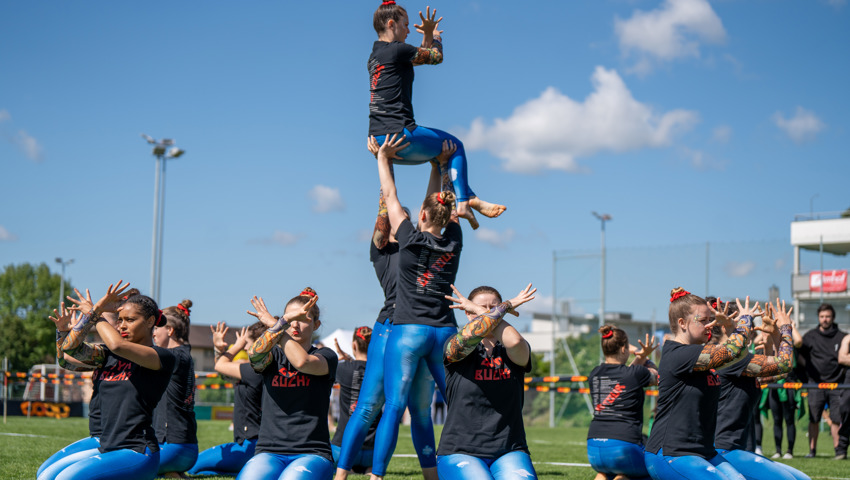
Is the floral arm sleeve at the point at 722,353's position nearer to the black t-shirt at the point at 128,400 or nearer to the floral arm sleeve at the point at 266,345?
the floral arm sleeve at the point at 266,345

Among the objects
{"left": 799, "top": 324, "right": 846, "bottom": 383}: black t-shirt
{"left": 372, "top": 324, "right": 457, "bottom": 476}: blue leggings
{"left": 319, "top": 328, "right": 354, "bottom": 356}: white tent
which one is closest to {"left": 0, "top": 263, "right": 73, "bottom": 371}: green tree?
{"left": 319, "top": 328, "right": 354, "bottom": 356}: white tent

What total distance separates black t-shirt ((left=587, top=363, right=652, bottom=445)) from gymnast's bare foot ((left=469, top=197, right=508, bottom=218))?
7.24 feet

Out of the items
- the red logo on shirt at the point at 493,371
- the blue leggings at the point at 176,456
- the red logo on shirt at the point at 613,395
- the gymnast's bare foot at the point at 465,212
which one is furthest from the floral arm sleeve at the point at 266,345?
A: the red logo on shirt at the point at 613,395

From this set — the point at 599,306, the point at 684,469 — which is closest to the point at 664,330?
the point at 599,306

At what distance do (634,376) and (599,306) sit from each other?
60.6 ft

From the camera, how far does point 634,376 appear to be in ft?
24.3

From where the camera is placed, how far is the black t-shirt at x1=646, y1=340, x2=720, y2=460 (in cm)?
566

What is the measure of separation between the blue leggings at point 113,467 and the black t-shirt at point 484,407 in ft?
6.31

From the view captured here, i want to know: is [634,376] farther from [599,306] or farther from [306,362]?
[599,306]

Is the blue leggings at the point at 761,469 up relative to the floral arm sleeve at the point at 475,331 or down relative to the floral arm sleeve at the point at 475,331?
down

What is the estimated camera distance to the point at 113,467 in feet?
18.1

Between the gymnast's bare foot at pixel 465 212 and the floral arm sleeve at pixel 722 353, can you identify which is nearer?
the floral arm sleeve at pixel 722 353

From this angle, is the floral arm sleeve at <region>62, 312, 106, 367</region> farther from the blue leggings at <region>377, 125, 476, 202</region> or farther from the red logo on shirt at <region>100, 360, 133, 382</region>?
the blue leggings at <region>377, 125, 476, 202</region>

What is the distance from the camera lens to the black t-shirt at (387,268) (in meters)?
6.94
